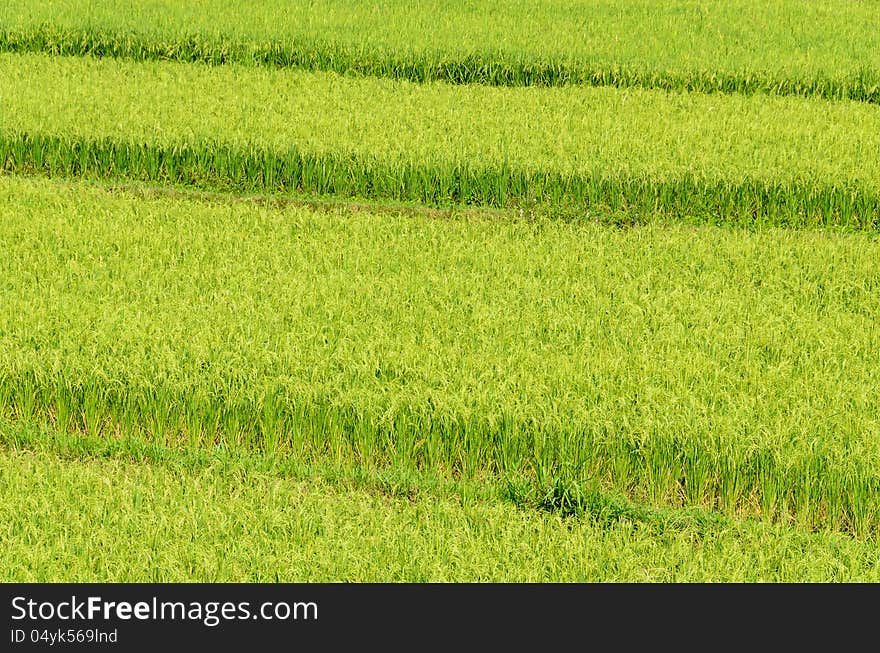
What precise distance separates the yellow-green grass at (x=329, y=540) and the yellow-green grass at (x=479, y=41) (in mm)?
6742

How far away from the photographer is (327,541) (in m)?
4.02

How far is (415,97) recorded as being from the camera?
386 inches

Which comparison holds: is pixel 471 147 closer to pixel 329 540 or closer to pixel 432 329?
pixel 432 329

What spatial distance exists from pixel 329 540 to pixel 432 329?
1.76m

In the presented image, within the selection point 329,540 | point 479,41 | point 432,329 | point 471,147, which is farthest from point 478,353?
point 479,41

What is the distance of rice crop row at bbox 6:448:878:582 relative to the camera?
3.84 meters

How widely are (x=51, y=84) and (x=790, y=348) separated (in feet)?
22.6

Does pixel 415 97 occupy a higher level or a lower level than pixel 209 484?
higher

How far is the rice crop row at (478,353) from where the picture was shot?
4707 mm

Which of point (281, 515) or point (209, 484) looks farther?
point (209, 484)

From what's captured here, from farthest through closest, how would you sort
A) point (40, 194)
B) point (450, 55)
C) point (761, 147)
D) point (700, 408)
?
point (450, 55) → point (761, 147) → point (40, 194) → point (700, 408)

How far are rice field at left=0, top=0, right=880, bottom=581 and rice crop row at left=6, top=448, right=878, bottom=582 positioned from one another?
15mm

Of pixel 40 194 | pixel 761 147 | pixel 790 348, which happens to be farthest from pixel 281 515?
pixel 761 147

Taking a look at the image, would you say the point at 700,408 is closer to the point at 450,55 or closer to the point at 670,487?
the point at 670,487
